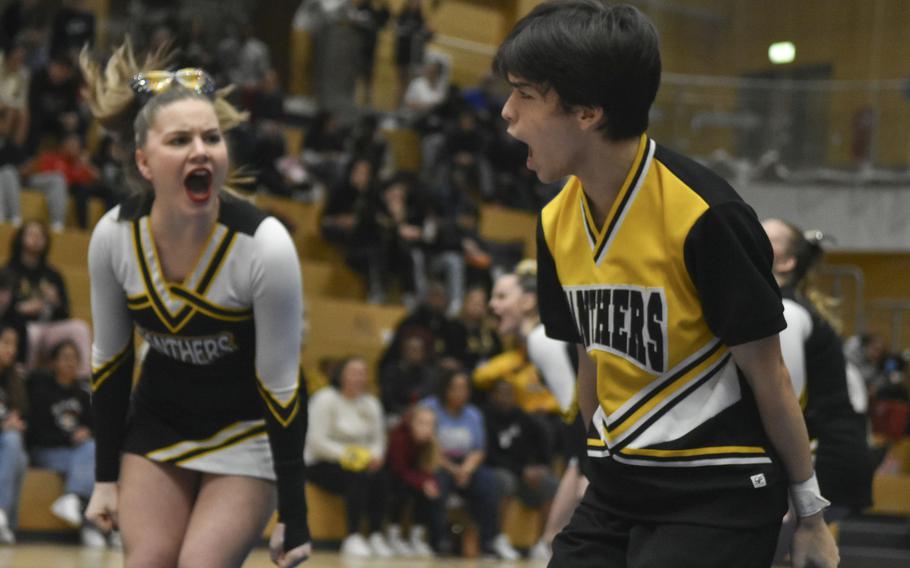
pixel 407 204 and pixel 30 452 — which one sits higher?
pixel 407 204

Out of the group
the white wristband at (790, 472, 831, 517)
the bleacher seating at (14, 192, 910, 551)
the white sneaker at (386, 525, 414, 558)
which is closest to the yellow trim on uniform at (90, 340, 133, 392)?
the white wristband at (790, 472, 831, 517)

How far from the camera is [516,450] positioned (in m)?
9.85

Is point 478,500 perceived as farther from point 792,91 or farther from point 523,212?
point 792,91

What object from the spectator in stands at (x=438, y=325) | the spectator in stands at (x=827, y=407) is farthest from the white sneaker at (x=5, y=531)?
the spectator in stands at (x=827, y=407)

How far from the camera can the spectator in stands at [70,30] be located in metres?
11.6

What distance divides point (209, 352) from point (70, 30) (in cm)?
919

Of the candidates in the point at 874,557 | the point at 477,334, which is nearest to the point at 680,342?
the point at 477,334

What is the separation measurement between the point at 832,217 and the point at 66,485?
11.0 m

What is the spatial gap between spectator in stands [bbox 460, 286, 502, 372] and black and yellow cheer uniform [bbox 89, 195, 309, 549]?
766 cm

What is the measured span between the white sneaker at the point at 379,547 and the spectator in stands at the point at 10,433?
8.02ft

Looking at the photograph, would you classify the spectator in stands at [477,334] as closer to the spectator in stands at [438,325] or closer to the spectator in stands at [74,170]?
the spectator in stands at [438,325]

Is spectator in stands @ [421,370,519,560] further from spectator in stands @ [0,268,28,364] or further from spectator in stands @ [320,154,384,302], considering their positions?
spectator in stands @ [0,268,28,364]

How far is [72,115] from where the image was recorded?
1096 cm

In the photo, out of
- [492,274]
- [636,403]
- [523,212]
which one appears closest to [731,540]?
[636,403]
